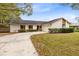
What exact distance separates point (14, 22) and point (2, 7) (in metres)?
0.26

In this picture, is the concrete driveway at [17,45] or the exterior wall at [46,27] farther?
the exterior wall at [46,27]

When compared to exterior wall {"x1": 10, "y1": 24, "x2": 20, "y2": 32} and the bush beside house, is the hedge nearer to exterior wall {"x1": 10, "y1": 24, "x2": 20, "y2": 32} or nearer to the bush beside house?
exterior wall {"x1": 10, "y1": 24, "x2": 20, "y2": 32}

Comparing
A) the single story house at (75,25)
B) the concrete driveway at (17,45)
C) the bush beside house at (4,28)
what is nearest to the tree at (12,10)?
the bush beside house at (4,28)

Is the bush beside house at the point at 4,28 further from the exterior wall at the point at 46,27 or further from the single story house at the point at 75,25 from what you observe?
the single story house at the point at 75,25

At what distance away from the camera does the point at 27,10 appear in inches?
113

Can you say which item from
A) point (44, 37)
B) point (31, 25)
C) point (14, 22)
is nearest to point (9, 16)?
point (14, 22)

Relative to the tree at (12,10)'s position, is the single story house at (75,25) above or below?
below

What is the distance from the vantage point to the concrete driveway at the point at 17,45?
275cm

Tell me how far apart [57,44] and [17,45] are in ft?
1.77

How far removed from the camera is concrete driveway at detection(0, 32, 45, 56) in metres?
2.75

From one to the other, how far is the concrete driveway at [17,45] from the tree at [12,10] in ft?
0.83

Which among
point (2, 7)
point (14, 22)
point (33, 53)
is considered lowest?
point (33, 53)

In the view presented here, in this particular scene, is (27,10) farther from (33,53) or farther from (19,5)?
(33,53)

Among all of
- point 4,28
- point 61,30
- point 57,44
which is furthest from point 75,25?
point 4,28
